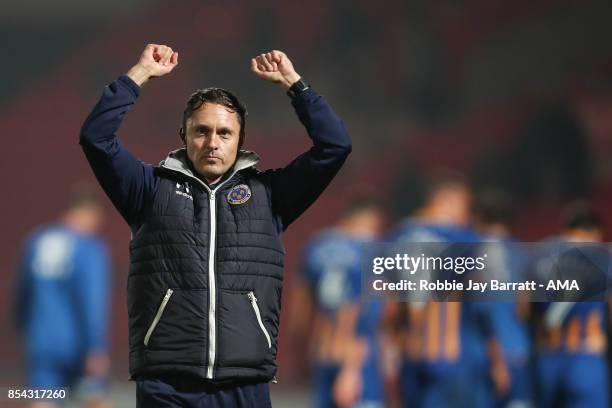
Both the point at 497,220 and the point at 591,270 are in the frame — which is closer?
the point at 591,270

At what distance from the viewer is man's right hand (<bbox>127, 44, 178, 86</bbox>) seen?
2.04 metres

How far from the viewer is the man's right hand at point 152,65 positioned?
2037 mm

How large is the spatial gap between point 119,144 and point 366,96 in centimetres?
328

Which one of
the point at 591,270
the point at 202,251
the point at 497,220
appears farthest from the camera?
the point at 497,220

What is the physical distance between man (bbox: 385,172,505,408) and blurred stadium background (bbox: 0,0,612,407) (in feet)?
0.73

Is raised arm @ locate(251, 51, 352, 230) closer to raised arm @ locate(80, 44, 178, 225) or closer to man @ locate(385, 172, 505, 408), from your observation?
raised arm @ locate(80, 44, 178, 225)

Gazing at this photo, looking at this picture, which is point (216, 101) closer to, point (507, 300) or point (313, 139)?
point (313, 139)

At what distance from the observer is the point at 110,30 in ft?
17.1

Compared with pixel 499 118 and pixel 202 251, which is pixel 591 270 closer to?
pixel 499 118

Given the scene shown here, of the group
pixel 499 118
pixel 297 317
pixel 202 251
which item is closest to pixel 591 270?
pixel 499 118

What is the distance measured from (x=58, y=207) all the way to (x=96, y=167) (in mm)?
3179

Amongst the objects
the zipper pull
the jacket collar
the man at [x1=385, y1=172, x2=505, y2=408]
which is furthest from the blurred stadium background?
the zipper pull

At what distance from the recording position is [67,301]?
504 cm

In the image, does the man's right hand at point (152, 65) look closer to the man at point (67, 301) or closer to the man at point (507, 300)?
the man at point (507, 300)
